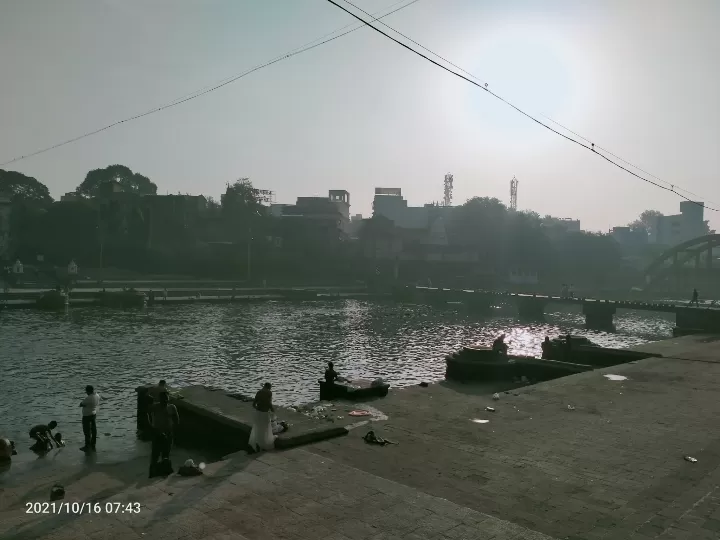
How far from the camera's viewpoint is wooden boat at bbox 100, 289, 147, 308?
58.3m

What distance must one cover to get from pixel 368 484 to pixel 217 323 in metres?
44.3

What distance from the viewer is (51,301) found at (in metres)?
52.7

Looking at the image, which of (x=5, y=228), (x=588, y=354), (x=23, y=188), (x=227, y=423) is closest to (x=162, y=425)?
(x=227, y=423)

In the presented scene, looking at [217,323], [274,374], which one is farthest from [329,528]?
[217,323]

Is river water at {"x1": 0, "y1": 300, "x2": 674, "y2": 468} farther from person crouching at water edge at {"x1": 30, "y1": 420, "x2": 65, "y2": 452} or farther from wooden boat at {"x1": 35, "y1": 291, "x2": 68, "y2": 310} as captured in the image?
wooden boat at {"x1": 35, "y1": 291, "x2": 68, "y2": 310}

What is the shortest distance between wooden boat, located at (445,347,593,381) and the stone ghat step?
10850 mm

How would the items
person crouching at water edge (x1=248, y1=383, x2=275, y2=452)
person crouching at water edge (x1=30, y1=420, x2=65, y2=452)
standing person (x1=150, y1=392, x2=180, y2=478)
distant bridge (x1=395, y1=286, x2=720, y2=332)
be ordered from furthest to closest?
1. distant bridge (x1=395, y1=286, x2=720, y2=332)
2. person crouching at water edge (x1=30, y1=420, x2=65, y2=452)
3. standing person (x1=150, y1=392, x2=180, y2=478)
4. person crouching at water edge (x1=248, y1=383, x2=275, y2=452)

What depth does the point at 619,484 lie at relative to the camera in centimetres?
927

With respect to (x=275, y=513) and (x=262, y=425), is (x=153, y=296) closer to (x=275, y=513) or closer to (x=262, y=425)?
(x=262, y=425)

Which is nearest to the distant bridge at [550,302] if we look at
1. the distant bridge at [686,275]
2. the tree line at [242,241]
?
the tree line at [242,241]

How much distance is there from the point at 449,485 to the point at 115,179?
106 metres

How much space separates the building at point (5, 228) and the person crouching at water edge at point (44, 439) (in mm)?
77641

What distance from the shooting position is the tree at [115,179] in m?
102

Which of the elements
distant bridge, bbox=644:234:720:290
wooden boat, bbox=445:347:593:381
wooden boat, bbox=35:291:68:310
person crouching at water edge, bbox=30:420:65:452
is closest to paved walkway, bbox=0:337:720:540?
person crouching at water edge, bbox=30:420:65:452
